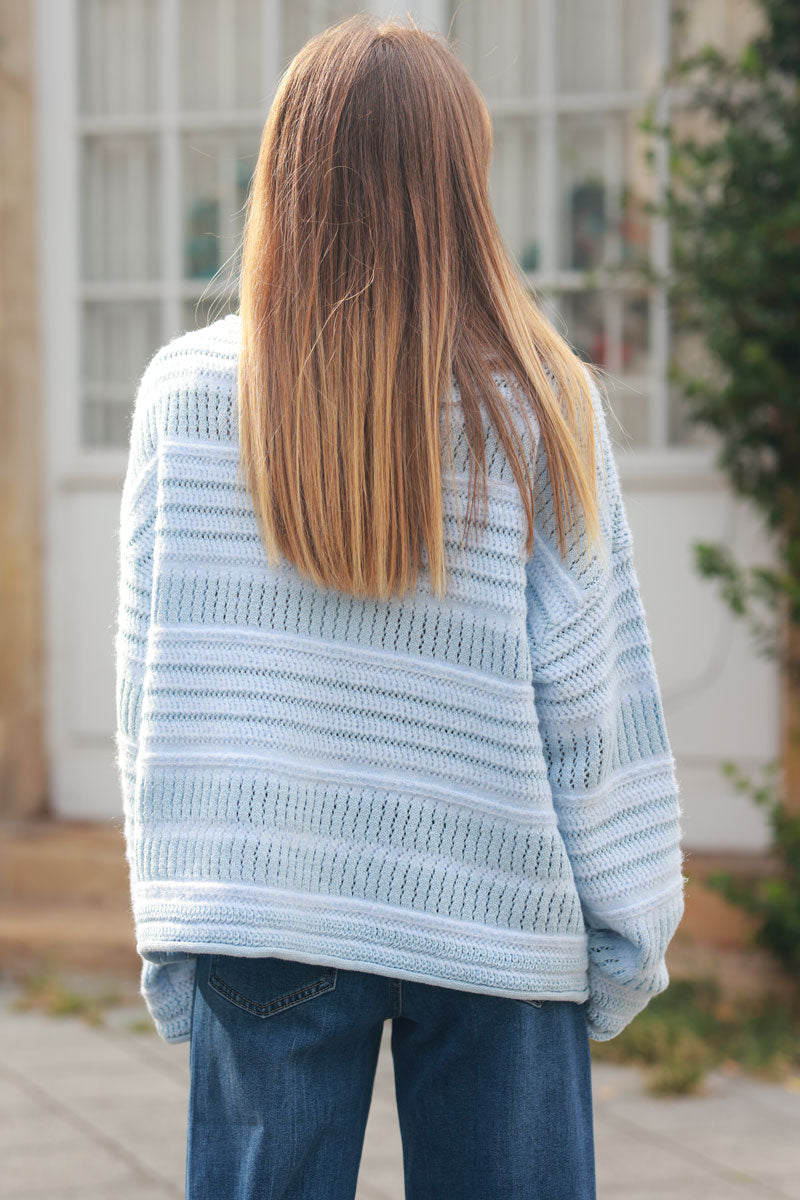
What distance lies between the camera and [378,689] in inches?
58.0

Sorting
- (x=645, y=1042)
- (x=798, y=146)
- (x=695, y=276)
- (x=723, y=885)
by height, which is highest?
(x=798, y=146)

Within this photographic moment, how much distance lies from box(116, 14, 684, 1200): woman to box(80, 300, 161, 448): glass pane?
366 cm

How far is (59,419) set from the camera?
499 cm

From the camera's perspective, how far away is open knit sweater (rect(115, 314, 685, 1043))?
146 centimetres

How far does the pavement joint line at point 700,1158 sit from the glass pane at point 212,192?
3.14 metres

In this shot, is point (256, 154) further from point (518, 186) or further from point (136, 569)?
point (136, 569)

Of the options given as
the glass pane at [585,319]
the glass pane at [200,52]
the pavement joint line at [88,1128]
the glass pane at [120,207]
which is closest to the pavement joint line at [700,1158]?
the pavement joint line at [88,1128]

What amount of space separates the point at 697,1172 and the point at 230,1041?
2.00 meters

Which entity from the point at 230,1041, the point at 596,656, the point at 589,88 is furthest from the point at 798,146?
the point at 230,1041

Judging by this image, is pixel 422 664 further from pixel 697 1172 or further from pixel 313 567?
pixel 697 1172

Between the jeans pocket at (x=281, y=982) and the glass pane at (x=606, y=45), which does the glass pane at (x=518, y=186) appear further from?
the jeans pocket at (x=281, y=982)

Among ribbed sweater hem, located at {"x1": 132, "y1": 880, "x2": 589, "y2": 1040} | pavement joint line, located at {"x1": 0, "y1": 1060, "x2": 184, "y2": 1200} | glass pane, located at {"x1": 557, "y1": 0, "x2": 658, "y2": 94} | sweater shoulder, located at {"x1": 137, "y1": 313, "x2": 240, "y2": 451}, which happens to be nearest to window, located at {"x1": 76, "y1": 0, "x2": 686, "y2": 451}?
glass pane, located at {"x1": 557, "y1": 0, "x2": 658, "y2": 94}

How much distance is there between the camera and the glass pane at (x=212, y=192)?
4.95 meters

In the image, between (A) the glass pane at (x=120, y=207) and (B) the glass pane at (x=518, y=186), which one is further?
(A) the glass pane at (x=120, y=207)
